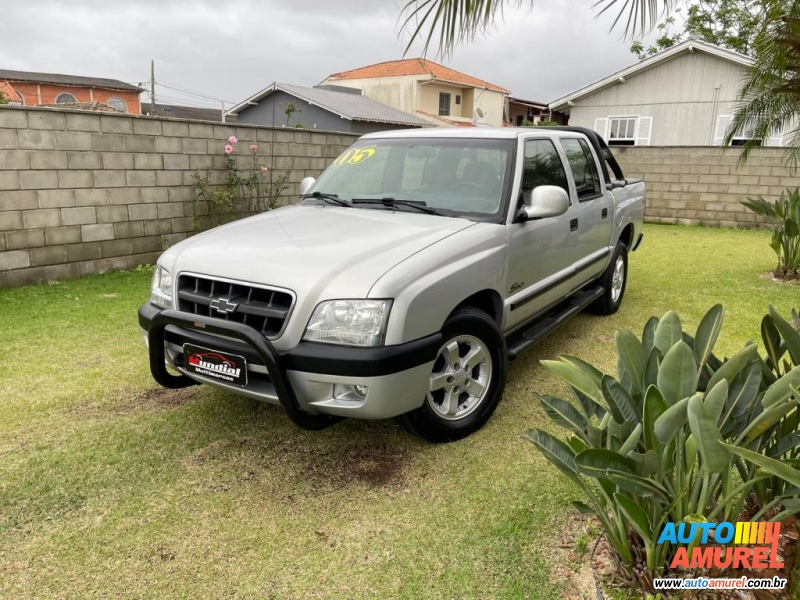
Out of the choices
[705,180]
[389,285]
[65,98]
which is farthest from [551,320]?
[65,98]

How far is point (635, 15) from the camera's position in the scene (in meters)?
3.04

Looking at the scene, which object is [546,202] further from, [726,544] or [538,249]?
[726,544]

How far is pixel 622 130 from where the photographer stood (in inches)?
845

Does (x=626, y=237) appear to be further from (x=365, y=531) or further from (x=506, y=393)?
(x=365, y=531)

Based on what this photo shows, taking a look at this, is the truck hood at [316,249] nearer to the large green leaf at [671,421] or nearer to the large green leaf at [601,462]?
the large green leaf at [601,462]

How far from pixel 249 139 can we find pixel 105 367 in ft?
16.2

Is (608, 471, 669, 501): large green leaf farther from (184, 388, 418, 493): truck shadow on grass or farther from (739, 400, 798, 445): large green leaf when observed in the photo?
(184, 388, 418, 493): truck shadow on grass

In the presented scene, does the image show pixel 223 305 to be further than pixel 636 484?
Yes

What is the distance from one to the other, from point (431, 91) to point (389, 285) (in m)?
34.7

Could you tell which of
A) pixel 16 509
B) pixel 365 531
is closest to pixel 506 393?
pixel 365 531

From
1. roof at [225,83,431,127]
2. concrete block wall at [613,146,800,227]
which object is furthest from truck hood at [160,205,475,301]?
roof at [225,83,431,127]

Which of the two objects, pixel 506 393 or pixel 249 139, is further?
pixel 249 139

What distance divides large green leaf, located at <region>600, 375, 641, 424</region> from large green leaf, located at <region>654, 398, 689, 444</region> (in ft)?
0.78

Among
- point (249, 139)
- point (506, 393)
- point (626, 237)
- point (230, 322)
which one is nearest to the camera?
point (230, 322)
